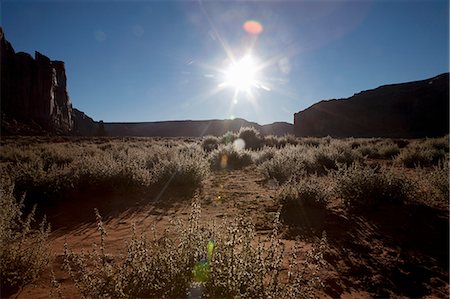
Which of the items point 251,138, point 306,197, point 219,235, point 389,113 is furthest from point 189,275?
point 389,113

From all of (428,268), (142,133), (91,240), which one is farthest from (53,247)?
(142,133)

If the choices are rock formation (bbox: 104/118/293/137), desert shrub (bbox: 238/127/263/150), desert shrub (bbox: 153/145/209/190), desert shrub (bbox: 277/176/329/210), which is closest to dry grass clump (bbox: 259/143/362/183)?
desert shrub (bbox: 277/176/329/210)

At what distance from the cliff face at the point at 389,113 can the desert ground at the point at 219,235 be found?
5416 centimetres

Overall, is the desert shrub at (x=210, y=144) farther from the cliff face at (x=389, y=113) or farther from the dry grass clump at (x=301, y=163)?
the cliff face at (x=389, y=113)

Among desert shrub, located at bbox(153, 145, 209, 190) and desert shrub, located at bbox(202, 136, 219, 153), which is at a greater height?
desert shrub, located at bbox(202, 136, 219, 153)

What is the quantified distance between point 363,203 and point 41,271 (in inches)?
218

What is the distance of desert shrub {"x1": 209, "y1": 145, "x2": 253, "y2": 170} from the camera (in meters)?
13.9

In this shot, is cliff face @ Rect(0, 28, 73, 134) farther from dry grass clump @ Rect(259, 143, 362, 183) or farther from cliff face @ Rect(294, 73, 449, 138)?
cliff face @ Rect(294, 73, 449, 138)

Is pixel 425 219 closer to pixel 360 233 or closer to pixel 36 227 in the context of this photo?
pixel 360 233

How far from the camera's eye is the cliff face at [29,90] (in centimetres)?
6156

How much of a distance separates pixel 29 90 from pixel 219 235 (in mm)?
82765

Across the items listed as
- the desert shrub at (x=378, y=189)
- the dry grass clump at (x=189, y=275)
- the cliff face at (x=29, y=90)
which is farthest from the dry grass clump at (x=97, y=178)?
the cliff face at (x=29, y=90)

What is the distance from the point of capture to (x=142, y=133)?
375 feet

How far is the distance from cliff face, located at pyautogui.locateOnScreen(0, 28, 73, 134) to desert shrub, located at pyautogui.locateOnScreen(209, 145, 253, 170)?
57383 mm
